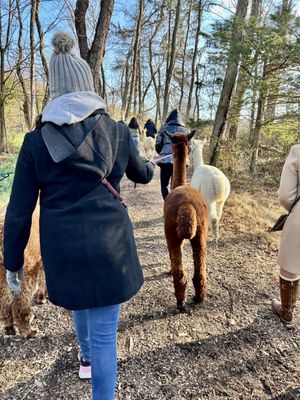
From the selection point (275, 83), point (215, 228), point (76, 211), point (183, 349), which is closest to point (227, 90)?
point (275, 83)

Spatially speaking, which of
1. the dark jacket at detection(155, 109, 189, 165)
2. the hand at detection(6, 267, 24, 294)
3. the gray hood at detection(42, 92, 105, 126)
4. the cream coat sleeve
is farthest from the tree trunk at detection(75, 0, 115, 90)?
the hand at detection(6, 267, 24, 294)

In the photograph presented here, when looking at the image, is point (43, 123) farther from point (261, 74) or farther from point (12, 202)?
point (261, 74)

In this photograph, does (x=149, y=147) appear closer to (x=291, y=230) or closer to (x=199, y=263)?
(x=199, y=263)

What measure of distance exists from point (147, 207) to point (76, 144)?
18.3ft

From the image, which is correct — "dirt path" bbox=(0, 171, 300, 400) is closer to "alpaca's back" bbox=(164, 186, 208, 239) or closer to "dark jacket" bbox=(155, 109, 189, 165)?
"alpaca's back" bbox=(164, 186, 208, 239)

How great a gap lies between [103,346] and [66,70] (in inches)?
58.3

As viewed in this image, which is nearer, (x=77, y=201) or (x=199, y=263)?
(x=77, y=201)

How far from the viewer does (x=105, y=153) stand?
1.57m

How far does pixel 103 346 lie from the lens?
1743 mm

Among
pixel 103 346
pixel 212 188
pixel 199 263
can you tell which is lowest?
pixel 199 263

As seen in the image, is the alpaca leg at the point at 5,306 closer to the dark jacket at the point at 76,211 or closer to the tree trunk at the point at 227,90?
the dark jacket at the point at 76,211

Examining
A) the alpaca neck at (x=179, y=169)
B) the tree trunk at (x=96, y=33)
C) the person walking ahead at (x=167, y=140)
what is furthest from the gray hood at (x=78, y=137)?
the tree trunk at (x=96, y=33)

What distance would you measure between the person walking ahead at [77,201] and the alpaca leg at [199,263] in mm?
1462

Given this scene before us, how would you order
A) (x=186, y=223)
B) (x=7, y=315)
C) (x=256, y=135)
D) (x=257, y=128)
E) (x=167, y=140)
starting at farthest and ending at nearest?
1. (x=256, y=135)
2. (x=257, y=128)
3. (x=167, y=140)
4. (x=186, y=223)
5. (x=7, y=315)
